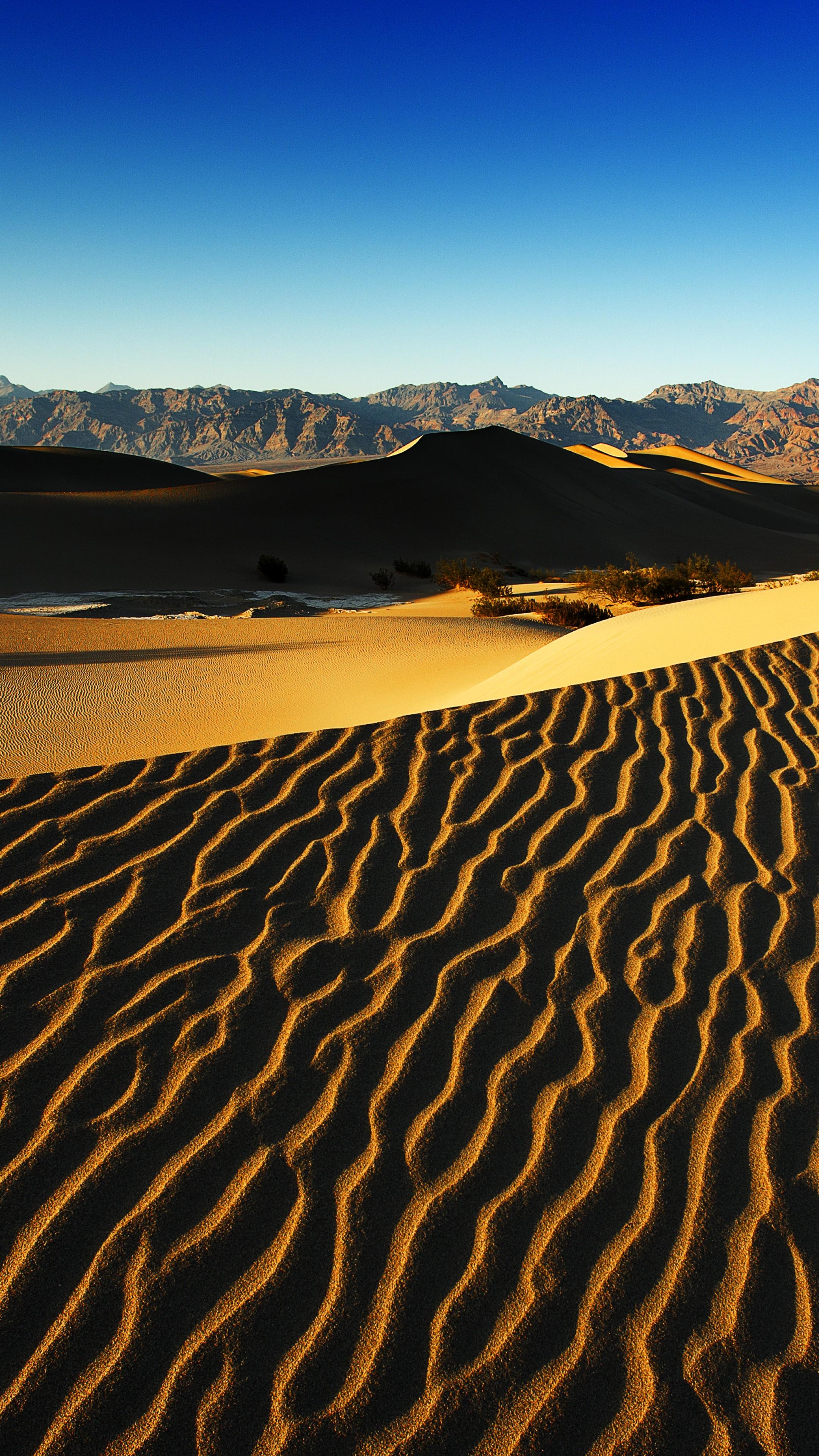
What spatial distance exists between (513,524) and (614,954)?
2833cm

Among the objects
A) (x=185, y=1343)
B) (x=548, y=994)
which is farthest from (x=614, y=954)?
(x=185, y=1343)

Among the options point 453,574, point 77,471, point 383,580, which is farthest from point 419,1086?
point 77,471

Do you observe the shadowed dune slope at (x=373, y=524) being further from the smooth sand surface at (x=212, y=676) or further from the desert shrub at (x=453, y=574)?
the smooth sand surface at (x=212, y=676)

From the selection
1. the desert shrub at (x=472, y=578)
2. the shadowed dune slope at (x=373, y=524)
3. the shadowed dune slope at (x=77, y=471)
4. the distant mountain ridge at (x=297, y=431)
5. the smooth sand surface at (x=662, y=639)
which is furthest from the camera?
the distant mountain ridge at (x=297, y=431)

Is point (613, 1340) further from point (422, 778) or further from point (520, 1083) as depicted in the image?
point (422, 778)

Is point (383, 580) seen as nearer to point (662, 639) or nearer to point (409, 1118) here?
point (662, 639)

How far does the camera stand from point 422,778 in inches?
178

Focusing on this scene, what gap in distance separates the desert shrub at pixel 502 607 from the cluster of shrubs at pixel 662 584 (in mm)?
1936

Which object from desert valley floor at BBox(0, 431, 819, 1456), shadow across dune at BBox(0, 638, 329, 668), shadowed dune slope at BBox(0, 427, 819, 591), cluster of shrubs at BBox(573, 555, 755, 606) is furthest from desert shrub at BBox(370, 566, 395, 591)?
desert valley floor at BBox(0, 431, 819, 1456)

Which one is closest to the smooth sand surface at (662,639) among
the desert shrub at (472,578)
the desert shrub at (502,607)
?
the desert shrub at (502,607)

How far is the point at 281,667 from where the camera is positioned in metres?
8.41

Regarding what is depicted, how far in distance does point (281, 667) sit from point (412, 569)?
49.4 feet

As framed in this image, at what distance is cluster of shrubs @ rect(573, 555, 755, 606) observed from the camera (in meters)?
16.7

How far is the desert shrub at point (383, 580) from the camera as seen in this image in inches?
835
